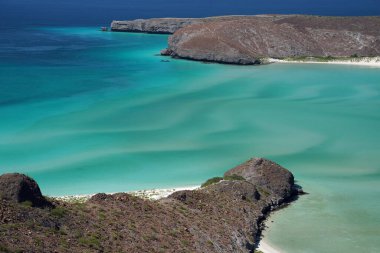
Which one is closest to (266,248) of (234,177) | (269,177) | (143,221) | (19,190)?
(143,221)

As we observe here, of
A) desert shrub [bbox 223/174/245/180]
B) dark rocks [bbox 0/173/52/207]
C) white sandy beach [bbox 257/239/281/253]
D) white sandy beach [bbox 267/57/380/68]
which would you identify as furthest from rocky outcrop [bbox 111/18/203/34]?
dark rocks [bbox 0/173/52/207]

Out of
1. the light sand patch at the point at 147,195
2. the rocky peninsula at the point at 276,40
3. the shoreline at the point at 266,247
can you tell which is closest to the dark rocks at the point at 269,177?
the light sand patch at the point at 147,195

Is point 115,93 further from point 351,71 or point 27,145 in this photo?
point 351,71

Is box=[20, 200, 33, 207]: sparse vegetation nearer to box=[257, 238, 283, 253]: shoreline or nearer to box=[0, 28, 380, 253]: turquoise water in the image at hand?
box=[257, 238, 283, 253]: shoreline

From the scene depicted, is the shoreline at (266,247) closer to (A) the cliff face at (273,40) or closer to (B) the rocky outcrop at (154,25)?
(A) the cliff face at (273,40)

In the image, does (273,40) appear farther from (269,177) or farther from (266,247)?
(266,247)

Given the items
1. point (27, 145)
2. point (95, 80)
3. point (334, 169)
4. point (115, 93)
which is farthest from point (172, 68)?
point (334, 169)
